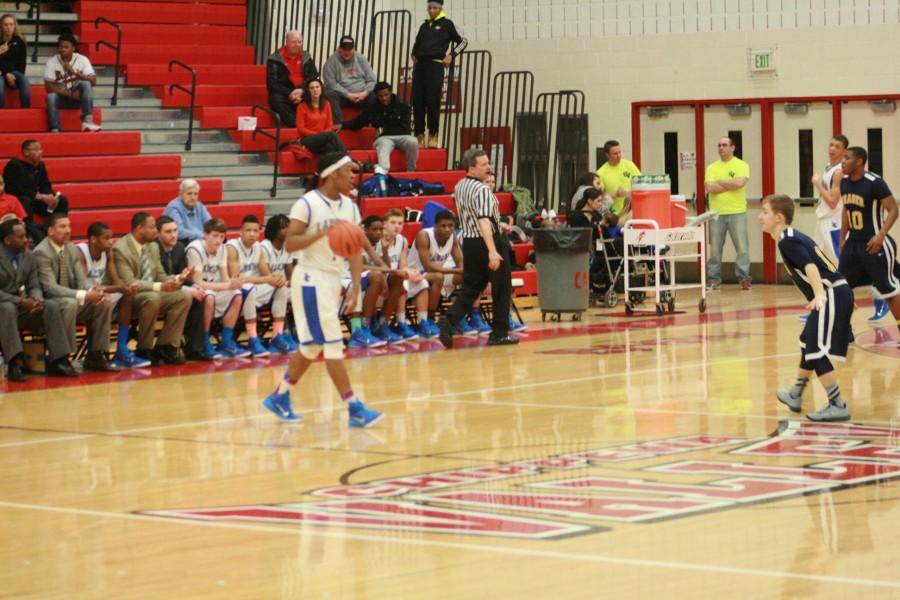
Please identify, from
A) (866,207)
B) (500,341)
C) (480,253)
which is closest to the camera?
(866,207)

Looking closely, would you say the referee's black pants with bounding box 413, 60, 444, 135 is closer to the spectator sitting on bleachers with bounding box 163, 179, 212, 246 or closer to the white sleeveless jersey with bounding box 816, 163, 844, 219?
the white sleeveless jersey with bounding box 816, 163, 844, 219

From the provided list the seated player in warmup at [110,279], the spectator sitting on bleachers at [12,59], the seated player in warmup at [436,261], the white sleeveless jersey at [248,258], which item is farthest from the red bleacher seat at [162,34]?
the seated player in warmup at [110,279]

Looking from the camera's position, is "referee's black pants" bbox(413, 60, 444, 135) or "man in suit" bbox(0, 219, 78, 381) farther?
"referee's black pants" bbox(413, 60, 444, 135)

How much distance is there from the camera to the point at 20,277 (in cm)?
1399

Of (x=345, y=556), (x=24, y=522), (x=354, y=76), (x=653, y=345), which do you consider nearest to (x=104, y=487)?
(x=24, y=522)

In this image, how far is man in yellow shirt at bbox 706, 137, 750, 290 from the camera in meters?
22.9

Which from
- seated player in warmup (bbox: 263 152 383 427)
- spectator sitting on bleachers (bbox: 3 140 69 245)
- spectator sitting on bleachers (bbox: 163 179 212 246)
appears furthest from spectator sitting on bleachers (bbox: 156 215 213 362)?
seated player in warmup (bbox: 263 152 383 427)

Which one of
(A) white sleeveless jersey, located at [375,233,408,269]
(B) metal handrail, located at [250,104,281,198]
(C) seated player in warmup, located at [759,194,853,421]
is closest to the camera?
(C) seated player in warmup, located at [759,194,853,421]

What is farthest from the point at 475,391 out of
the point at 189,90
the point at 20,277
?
the point at 189,90

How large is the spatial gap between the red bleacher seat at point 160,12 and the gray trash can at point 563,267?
7253mm

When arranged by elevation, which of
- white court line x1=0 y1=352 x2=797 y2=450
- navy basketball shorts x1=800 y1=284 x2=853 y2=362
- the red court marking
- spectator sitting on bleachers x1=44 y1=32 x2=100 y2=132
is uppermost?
spectator sitting on bleachers x1=44 y1=32 x2=100 y2=132

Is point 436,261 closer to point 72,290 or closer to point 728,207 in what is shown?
point 72,290

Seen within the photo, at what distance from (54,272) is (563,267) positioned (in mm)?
6176

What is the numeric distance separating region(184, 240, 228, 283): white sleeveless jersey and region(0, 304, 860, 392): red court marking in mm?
824
